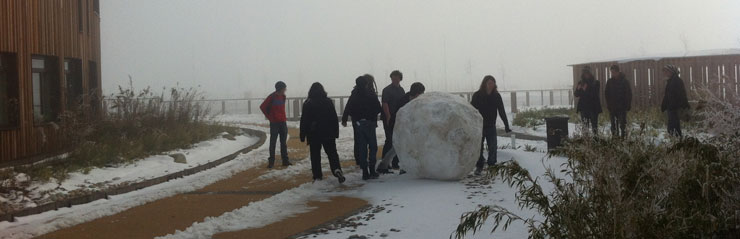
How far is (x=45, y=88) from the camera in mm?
14562

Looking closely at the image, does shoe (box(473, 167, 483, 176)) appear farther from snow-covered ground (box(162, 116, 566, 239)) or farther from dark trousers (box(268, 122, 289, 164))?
dark trousers (box(268, 122, 289, 164))

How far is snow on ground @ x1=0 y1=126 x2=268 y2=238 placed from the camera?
731 centimetres

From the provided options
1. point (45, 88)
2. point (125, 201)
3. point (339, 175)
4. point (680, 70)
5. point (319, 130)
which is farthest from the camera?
point (680, 70)

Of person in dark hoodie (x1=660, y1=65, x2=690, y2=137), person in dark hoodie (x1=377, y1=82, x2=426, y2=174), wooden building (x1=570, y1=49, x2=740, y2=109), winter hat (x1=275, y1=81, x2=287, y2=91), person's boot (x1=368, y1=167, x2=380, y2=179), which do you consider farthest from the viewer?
wooden building (x1=570, y1=49, x2=740, y2=109)

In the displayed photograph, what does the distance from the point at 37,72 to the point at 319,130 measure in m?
7.30

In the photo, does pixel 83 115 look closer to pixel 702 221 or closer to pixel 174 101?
pixel 174 101

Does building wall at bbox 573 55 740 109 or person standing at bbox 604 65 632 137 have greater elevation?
building wall at bbox 573 55 740 109

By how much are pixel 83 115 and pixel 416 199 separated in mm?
8909

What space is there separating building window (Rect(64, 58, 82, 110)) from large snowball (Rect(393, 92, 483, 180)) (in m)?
9.02

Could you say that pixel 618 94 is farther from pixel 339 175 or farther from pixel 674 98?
pixel 339 175

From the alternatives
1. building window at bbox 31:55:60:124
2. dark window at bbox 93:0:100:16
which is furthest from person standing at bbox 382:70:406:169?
dark window at bbox 93:0:100:16

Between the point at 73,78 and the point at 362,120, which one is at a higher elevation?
the point at 73,78

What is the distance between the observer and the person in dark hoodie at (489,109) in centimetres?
1029

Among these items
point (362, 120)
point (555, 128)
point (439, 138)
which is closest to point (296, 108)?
point (555, 128)
